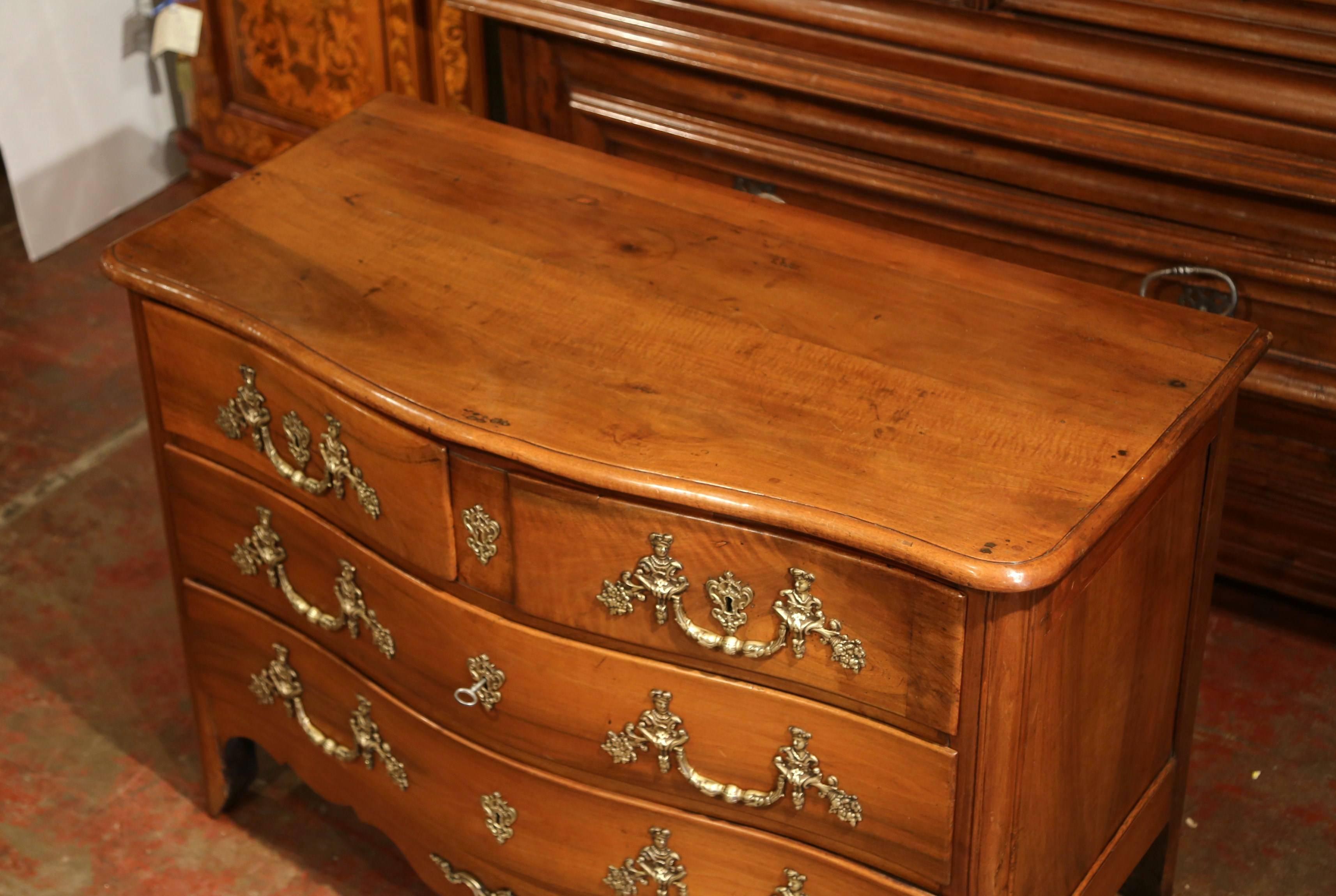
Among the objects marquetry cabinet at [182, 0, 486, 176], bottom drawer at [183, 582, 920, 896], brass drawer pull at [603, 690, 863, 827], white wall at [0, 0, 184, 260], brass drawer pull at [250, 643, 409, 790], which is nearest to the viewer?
brass drawer pull at [603, 690, 863, 827]

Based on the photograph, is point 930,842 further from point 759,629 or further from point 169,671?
point 169,671

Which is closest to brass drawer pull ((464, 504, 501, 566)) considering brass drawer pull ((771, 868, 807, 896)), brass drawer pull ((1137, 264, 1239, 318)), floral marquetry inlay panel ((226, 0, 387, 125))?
brass drawer pull ((771, 868, 807, 896))

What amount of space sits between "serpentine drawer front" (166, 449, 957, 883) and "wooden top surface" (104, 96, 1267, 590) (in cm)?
22

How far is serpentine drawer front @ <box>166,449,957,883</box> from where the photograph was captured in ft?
4.47

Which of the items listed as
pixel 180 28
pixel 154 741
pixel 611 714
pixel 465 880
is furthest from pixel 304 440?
pixel 180 28

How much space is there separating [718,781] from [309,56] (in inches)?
77.7

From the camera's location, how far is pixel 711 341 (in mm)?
1481

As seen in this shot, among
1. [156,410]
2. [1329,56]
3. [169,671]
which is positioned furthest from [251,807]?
[1329,56]

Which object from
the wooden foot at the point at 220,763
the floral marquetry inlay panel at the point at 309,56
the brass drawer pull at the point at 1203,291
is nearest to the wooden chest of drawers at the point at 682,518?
the wooden foot at the point at 220,763

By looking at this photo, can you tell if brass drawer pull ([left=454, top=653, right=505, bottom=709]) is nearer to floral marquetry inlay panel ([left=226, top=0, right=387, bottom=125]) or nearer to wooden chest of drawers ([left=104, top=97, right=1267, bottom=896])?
wooden chest of drawers ([left=104, top=97, right=1267, bottom=896])

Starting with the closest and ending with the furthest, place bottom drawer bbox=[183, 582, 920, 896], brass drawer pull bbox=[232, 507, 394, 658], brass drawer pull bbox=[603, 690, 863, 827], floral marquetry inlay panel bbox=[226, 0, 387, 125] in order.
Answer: brass drawer pull bbox=[603, 690, 863, 827]
bottom drawer bbox=[183, 582, 920, 896]
brass drawer pull bbox=[232, 507, 394, 658]
floral marquetry inlay panel bbox=[226, 0, 387, 125]

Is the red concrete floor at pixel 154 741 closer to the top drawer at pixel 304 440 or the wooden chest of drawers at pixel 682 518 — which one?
the wooden chest of drawers at pixel 682 518

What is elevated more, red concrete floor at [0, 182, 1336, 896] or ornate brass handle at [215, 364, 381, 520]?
ornate brass handle at [215, 364, 381, 520]

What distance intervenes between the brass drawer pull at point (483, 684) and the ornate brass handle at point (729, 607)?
180 millimetres
